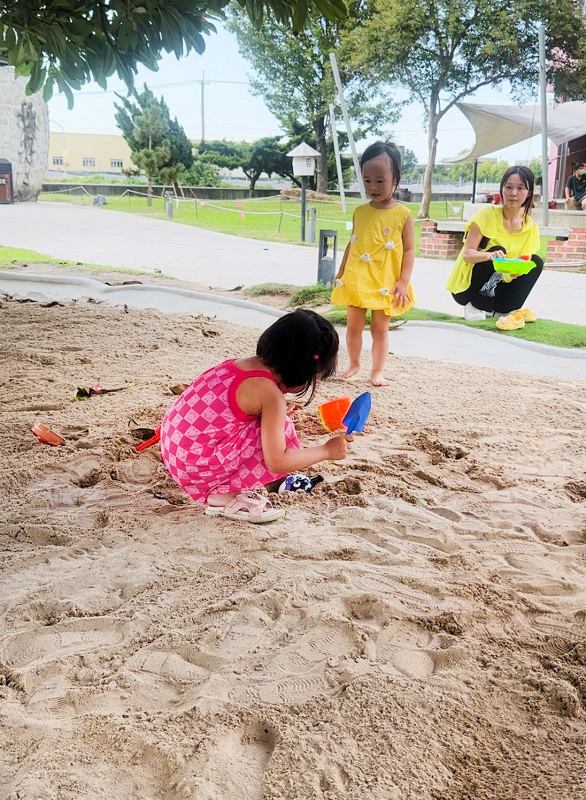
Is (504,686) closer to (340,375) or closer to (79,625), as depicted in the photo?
(79,625)

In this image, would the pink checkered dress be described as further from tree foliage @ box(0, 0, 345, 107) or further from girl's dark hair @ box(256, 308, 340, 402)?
tree foliage @ box(0, 0, 345, 107)

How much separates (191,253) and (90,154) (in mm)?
11489

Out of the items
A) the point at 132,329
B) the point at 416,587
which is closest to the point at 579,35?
the point at 132,329

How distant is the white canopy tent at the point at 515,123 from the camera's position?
1160 cm

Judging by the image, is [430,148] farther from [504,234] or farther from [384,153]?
[384,153]

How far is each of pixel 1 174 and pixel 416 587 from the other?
13600 millimetres

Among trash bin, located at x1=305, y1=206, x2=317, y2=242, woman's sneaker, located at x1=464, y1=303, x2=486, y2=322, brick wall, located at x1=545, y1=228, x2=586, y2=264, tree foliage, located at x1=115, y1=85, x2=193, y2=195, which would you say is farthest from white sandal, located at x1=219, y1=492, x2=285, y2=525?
tree foliage, located at x1=115, y1=85, x2=193, y2=195

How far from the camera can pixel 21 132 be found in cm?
1451

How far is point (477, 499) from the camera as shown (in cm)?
228

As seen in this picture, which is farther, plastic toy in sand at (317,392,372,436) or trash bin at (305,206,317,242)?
trash bin at (305,206,317,242)

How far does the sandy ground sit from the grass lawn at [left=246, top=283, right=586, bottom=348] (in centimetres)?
181

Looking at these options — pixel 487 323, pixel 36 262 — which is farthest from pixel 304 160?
pixel 487 323

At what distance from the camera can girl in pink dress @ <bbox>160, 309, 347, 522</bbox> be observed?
183cm

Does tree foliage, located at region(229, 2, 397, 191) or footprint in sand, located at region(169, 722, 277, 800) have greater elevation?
tree foliage, located at region(229, 2, 397, 191)
